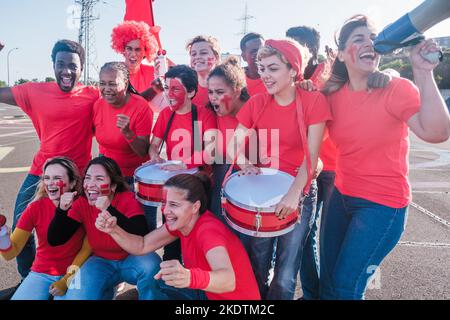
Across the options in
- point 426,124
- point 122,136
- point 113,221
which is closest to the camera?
point 426,124

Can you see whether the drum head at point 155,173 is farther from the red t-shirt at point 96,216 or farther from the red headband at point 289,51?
the red headband at point 289,51

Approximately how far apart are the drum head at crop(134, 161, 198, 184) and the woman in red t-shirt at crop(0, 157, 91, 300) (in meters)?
0.51

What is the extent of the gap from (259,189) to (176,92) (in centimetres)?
109

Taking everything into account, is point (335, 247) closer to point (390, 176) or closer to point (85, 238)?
point (390, 176)

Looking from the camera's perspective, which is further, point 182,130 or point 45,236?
point 182,130

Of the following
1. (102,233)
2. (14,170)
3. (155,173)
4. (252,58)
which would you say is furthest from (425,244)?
(14,170)

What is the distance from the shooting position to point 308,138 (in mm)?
2223

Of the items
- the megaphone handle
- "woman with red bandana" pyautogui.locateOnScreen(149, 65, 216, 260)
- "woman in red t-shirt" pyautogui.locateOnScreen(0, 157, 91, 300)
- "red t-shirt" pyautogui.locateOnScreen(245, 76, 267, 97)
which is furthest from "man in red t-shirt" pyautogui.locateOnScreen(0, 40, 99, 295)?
the megaphone handle

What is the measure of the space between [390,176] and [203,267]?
1230mm

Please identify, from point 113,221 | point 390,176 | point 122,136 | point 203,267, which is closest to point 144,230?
point 113,221

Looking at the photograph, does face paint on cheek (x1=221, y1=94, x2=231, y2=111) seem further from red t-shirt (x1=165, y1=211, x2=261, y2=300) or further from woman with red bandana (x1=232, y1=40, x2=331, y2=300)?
red t-shirt (x1=165, y1=211, x2=261, y2=300)

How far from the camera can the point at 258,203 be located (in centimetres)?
213

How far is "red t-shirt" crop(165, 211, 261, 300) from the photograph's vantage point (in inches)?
81.5

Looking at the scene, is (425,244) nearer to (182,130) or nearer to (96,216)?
(182,130)
